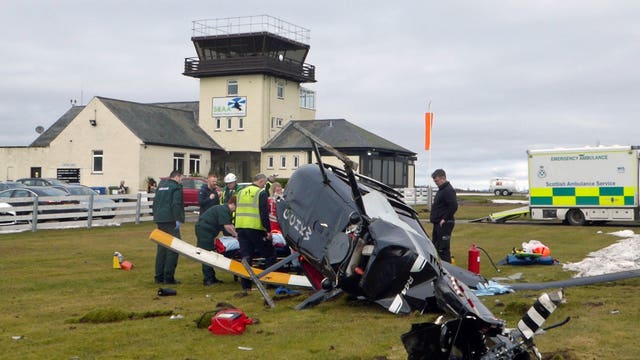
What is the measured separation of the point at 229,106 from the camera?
178 feet

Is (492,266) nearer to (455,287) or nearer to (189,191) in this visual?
(455,287)

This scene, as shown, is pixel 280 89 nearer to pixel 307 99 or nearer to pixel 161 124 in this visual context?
pixel 307 99

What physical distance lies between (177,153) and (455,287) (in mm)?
45452

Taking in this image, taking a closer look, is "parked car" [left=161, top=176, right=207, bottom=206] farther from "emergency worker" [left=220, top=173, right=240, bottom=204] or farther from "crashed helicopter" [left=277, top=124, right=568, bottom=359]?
"crashed helicopter" [left=277, top=124, right=568, bottom=359]

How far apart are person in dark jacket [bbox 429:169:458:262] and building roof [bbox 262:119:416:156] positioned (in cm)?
3662

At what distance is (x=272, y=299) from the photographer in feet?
37.0

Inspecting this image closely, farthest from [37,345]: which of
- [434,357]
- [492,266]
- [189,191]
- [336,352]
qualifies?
[189,191]

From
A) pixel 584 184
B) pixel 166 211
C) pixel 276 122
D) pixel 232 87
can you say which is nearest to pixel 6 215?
pixel 166 211

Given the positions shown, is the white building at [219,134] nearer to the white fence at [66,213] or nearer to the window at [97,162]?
the window at [97,162]

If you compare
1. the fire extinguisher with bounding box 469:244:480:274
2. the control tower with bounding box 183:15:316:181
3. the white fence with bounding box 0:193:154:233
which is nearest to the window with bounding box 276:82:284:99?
the control tower with bounding box 183:15:316:181

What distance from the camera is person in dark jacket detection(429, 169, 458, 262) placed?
1370cm

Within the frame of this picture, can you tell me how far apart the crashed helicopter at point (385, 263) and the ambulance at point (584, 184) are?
62.6ft

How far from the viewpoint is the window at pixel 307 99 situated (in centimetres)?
6070

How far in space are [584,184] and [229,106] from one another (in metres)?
32.0
